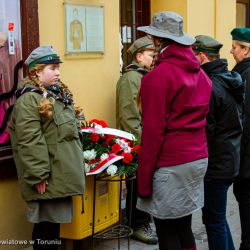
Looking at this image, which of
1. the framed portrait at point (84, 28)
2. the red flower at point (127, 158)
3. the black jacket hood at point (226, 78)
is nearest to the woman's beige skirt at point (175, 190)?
the black jacket hood at point (226, 78)

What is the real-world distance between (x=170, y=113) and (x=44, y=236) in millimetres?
1480

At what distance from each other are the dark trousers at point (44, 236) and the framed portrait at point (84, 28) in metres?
1.67

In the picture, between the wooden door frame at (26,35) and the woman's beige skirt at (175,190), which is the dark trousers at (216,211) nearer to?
the woman's beige skirt at (175,190)

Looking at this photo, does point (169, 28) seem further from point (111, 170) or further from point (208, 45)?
point (111, 170)

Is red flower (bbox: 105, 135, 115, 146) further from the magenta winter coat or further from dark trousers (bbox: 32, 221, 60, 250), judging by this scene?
the magenta winter coat

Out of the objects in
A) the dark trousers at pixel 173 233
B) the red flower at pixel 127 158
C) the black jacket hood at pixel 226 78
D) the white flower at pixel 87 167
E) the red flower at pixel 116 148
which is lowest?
the dark trousers at pixel 173 233

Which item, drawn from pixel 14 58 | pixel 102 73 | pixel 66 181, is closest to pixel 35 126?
pixel 66 181

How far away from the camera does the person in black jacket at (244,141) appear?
4098 mm

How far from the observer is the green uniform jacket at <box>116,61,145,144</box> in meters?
4.75

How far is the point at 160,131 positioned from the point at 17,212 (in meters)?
1.86

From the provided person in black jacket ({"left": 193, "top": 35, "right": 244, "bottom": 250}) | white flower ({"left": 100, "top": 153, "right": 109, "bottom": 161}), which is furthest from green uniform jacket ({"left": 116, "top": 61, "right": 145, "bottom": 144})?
person in black jacket ({"left": 193, "top": 35, "right": 244, "bottom": 250})

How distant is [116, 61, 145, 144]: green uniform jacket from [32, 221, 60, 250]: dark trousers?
125cm

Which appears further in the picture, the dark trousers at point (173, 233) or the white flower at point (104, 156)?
the white flower at point (104, 156)

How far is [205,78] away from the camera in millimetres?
3357
